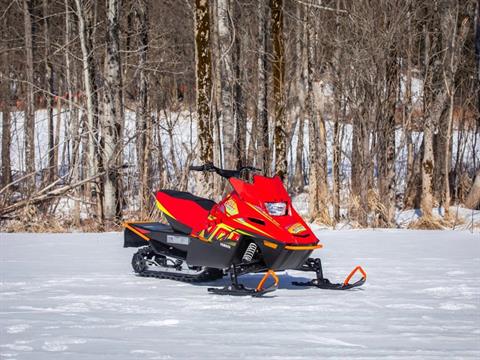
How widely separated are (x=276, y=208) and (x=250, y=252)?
1.35ft

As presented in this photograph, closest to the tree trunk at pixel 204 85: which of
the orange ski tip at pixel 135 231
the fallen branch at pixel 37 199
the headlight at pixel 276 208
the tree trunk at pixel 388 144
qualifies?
the fallen branch at pixel 37 199

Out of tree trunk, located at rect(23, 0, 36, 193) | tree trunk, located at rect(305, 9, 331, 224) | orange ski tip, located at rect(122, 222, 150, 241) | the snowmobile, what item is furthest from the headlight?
tree trunk, located at rect(23, 0, 36, 193)

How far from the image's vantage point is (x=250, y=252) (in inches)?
259

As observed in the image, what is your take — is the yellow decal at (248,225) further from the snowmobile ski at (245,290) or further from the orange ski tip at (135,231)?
the orange ski tip at (135,231)

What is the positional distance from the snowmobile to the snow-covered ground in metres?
0.20

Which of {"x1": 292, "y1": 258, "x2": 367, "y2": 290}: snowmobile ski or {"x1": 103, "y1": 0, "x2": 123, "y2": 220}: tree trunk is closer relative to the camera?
{"x1": 292, "y1": 258, "x2": 367, "y2": 290}: snowmobile ski

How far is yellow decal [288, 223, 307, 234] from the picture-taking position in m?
6.50

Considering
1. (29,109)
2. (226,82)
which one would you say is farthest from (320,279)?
(29,109)

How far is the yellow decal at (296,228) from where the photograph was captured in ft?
21.3

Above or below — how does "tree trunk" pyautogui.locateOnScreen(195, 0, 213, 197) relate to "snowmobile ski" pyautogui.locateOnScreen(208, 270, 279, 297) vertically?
above

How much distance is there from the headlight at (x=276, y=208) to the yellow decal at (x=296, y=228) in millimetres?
152

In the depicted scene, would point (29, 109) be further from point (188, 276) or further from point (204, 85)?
point (188, 276)

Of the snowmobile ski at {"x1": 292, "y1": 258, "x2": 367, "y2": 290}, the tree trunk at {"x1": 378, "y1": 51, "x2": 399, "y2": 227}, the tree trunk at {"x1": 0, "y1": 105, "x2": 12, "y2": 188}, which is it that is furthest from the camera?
the tree trunk at {"x1": 0, "y1": 105, "x2": 12, "y2": 188}

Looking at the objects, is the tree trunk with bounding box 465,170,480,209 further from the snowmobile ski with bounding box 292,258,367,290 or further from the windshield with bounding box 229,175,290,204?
the windshield with bounding box 229,175,290,204
